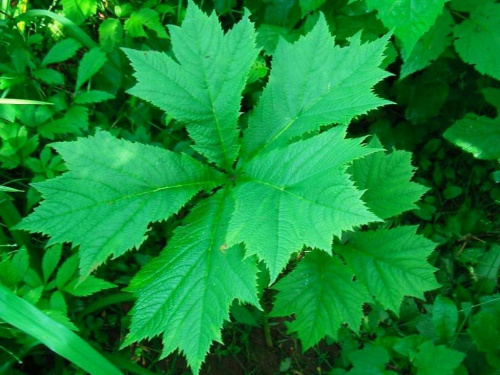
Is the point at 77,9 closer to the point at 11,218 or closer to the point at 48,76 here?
the point at 48,76

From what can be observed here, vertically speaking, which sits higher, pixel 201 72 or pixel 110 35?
pixel 201 72

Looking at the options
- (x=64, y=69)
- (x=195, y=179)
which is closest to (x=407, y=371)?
(x=195, y=179)

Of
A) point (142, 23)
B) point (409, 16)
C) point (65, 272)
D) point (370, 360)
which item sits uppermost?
point (409, 16)

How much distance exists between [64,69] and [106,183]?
1775mm

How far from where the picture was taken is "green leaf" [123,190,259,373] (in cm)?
147

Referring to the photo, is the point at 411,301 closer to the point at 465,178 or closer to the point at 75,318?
the point at 465,178

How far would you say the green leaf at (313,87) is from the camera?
64.0 inches

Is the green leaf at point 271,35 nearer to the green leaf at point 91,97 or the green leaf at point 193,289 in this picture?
the green leaf at point 91,97

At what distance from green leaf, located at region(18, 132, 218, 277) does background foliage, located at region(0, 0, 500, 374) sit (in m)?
0.50

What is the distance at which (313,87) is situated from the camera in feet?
5.51

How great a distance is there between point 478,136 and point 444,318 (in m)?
0.98

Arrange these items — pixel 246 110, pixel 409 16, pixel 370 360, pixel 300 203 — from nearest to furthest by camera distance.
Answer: pixel 300 203, pixel 409 16, pixel 370 360, pixel 246 110

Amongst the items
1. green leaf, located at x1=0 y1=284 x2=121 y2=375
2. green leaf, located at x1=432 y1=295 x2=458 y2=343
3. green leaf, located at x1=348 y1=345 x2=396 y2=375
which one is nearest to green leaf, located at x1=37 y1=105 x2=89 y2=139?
green leaf, located at x1=0 y1=284 x2=121 y2=375

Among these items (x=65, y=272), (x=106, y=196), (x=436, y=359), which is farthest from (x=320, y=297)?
(x=65, y=272)
